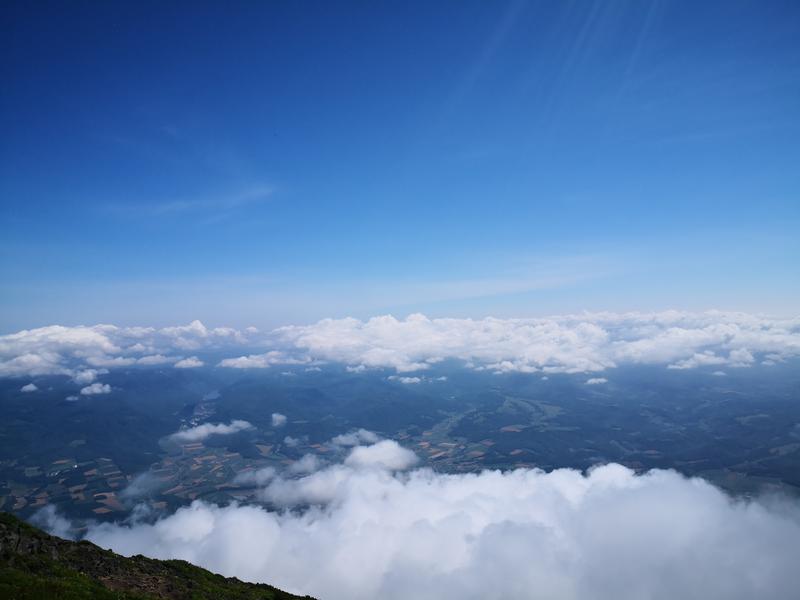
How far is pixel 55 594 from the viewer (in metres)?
21.7

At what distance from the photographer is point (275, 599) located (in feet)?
131

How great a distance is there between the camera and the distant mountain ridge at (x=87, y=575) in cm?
2252

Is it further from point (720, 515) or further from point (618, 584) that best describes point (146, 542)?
point (720, 515)

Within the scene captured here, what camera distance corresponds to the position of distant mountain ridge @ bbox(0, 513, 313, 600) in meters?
22.5

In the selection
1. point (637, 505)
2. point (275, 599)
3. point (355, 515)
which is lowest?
point (355, 515)

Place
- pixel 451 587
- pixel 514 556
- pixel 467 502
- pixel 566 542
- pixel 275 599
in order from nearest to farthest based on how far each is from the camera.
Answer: pixel 275 599 < pixel 451 587 < pixel 514 556 < pixel 566 542 < pixel 467 502

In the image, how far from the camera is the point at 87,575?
29016 mm

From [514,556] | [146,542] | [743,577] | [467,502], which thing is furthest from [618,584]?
[146,542]

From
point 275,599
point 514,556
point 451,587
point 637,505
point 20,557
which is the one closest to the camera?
point 20,557

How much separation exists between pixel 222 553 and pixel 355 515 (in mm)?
67403

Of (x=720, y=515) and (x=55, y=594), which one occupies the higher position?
(x=55, y=594)

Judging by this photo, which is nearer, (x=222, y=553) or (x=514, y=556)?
(x=514, y=556)

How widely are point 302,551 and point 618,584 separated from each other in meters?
120

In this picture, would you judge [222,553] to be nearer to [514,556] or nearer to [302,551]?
[302,551]
